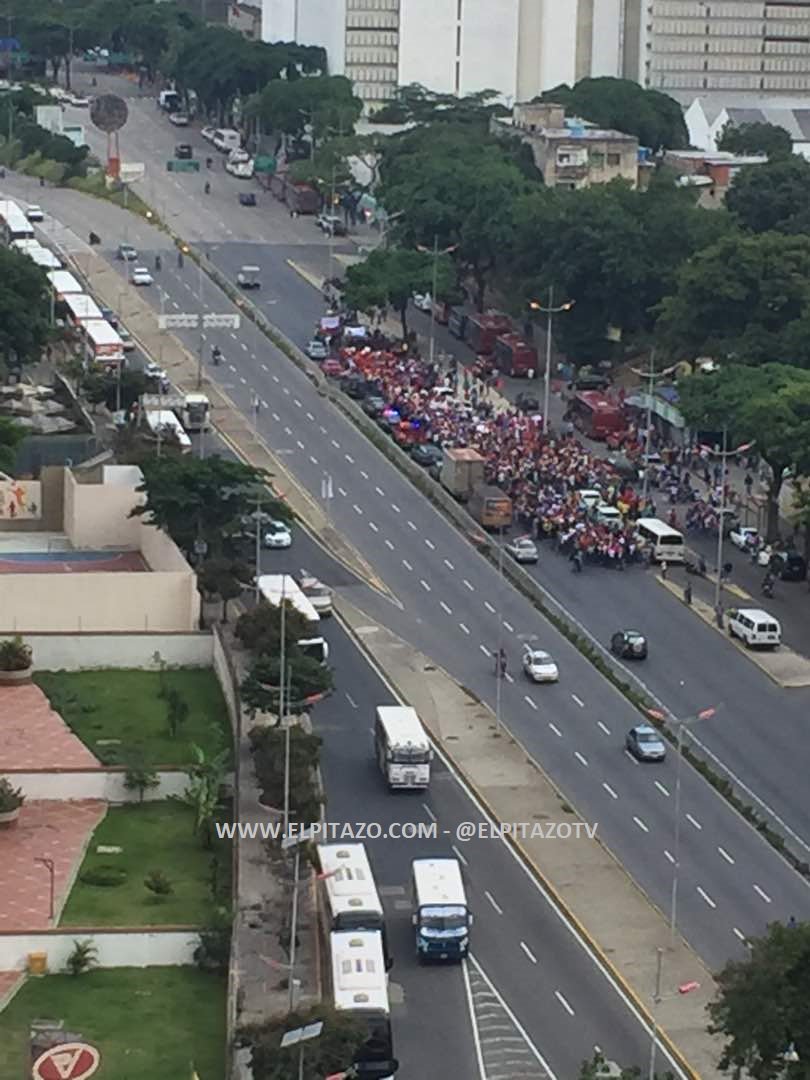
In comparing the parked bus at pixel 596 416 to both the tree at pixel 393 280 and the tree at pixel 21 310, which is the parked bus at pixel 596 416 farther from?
the tree at pixel 21 310

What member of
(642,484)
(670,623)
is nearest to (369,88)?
(642,484)

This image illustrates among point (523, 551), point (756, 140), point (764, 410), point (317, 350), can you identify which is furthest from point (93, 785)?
point (756, 140)

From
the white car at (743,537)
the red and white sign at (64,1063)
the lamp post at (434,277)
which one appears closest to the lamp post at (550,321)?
the lamp post at (434,277)

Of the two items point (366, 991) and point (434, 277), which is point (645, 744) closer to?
point (366, 991)

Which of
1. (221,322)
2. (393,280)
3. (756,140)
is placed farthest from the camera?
(756,140)

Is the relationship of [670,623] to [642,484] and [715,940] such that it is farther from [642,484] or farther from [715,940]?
[715,940]

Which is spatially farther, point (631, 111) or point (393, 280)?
point (631, 111)

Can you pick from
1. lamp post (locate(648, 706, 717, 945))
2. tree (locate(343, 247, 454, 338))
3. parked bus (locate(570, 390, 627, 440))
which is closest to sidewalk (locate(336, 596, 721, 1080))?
lamp post (locate(648, 706, 717, 945))

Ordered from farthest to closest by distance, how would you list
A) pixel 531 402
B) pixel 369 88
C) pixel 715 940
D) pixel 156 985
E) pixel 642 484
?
pixel 369 88, pixel 531 402, pixel 642 484, pixel 715 940, pixel 156 985
